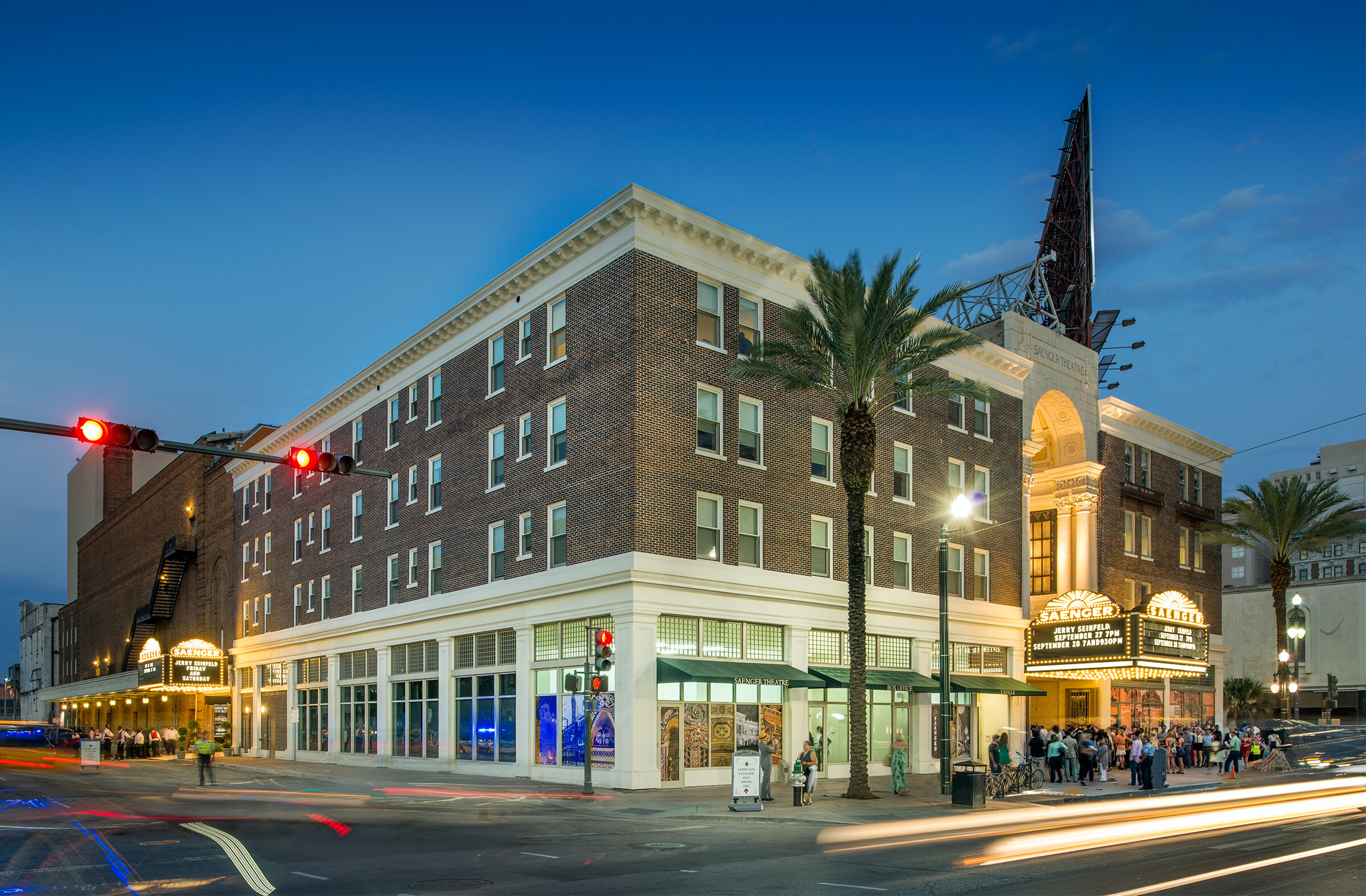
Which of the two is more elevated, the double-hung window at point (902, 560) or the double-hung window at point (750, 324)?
the double-hung window at point (750, 324)

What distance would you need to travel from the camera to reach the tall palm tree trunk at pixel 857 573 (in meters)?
27.6

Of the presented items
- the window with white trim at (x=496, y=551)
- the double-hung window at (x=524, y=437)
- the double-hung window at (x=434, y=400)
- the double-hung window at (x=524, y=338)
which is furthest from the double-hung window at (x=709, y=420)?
the double-hung window at (x=434, y=400)

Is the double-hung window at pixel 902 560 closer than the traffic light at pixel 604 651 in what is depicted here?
No

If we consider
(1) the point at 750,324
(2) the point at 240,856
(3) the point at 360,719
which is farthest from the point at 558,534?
(3) the point at 360,719

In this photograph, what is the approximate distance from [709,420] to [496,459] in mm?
8622

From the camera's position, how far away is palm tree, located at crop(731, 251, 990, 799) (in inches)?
1131

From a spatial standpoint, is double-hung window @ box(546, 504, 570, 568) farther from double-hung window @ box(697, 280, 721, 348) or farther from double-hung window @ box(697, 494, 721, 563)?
double-hung window @ box(697, 280, 721, 348)

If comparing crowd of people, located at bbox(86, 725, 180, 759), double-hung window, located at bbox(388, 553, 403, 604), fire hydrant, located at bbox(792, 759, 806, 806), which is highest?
double-hung window, located at bbox(388, 553, 403, 604)

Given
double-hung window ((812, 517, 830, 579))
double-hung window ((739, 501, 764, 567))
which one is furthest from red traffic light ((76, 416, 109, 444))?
double-hung window ((812, 517, 830, 579))

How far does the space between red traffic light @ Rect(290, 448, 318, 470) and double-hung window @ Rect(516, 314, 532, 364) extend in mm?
18080

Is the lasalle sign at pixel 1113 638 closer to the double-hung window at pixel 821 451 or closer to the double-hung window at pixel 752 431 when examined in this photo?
the double-hung window at pixel 821 451

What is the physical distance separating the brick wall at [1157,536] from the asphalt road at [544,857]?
97.6ft

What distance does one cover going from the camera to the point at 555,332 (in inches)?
1368

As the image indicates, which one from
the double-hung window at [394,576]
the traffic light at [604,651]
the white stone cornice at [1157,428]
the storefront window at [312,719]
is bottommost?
the storefront window at [312,719]
